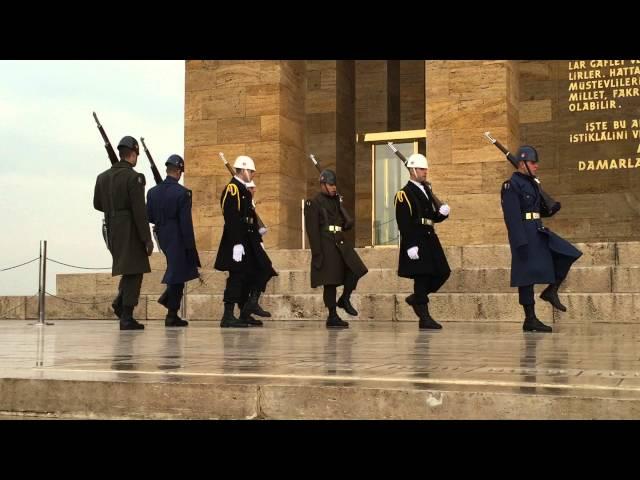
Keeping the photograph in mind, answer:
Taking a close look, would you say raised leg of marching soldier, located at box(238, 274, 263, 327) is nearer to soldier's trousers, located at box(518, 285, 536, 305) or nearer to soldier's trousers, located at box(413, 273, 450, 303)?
soldier's trousers, located at box(413, 273, 450, 303)

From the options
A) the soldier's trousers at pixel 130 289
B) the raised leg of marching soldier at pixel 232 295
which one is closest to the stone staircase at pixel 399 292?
the raised leg of marching soldier at pixel 232 295

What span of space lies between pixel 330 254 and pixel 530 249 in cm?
248

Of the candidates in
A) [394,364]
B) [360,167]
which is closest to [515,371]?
[394,364]

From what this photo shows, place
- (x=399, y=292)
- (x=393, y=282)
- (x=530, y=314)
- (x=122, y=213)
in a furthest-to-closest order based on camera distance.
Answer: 1. (x=393, y=282)
2. (x=399, y=292)
3. (x=122, y=213)
4. (x=530, y=314)

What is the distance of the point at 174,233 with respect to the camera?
12.1 meters

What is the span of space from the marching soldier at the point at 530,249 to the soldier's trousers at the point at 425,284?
1072 millimetres

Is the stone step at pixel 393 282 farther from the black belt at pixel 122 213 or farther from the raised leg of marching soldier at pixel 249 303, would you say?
the black belt at pixel 122 213

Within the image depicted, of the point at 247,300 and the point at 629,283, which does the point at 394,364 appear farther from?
the point at 629,283

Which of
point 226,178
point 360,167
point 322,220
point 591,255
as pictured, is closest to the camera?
point 322,220

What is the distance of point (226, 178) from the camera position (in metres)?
18.0

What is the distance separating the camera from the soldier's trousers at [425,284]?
34.3 feet

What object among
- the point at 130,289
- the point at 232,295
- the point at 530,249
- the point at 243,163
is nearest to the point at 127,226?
the point at 130,289

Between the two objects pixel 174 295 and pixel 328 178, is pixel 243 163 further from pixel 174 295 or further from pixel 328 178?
pixel 174 295
